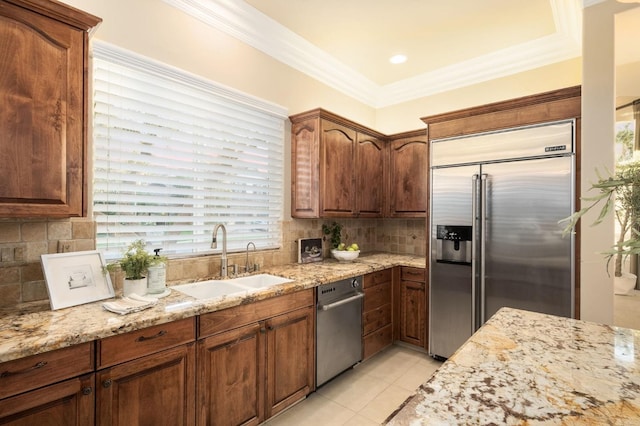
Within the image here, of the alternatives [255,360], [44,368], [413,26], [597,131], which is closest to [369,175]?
[413,26]

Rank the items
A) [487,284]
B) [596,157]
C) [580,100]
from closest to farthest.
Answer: [596,157] → [580,100] → [487,284]

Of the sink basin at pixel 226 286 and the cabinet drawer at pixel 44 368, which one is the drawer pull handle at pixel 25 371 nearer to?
the cabinet drawer at pixel 44 368

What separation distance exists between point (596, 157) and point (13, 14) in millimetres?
3449

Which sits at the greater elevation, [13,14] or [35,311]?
[13,14]

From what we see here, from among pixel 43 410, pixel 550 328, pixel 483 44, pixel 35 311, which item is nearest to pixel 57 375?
pixel 43 410

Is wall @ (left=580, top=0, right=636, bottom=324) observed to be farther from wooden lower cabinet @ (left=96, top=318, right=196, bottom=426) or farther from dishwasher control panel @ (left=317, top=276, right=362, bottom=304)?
wooden lower cabinet @ (left=96, top=318, right=196, bottom=426)

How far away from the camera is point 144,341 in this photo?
4.83 ft

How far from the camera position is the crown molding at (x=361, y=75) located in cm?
251

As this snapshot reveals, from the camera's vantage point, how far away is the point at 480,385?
89 cm

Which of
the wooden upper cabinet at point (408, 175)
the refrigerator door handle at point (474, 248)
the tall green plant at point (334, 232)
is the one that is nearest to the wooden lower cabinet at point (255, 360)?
the tall green plant at point (334, 232)

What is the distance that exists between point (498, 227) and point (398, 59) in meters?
2.08

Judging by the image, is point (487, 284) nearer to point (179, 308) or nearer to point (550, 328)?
point (550, 328)

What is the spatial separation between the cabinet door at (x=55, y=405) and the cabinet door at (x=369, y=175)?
2688 mm

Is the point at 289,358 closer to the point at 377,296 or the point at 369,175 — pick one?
the point at 377,296
